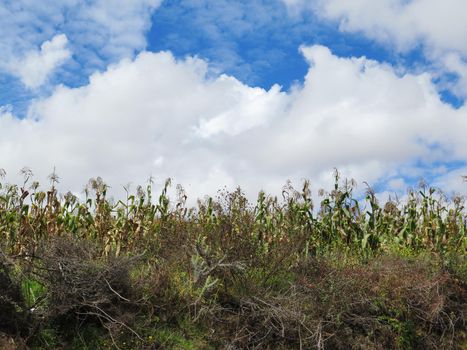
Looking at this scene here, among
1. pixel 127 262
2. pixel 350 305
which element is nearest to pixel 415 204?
pixel 350 305

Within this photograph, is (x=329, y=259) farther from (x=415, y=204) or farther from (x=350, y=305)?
(x=415, y=204)

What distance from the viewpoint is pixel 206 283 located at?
27.7 ft

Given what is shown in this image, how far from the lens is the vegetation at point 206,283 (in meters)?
7.73

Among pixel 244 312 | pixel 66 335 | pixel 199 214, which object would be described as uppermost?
pixel 199 214

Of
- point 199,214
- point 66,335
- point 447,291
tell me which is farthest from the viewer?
point 199,214

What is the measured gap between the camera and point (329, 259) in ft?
35.1

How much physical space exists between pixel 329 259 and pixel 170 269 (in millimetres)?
3329

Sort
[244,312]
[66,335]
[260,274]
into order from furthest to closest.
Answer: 1. [260,274]
2. [244,312]
3. [66,335]

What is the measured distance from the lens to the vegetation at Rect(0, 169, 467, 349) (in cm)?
773

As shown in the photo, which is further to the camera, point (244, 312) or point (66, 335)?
point (244, 312)

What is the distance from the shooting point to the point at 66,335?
7688 millimetres

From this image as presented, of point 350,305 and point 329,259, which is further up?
point 329,259

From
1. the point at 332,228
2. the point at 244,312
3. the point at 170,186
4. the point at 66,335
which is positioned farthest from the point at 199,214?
the point at 66,335

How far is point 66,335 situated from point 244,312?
2.64m
